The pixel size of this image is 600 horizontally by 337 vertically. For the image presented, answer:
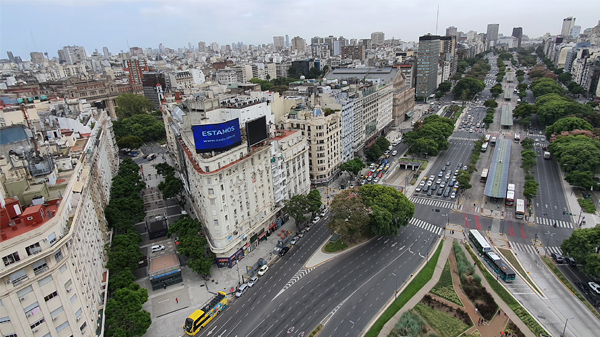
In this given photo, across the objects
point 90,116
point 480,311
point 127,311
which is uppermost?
point 90,116

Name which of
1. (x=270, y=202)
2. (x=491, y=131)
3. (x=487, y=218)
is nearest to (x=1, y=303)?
(x=270, y=202)

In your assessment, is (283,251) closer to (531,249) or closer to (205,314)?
(205,314)

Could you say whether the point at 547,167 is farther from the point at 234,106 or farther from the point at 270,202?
the point at 234,106

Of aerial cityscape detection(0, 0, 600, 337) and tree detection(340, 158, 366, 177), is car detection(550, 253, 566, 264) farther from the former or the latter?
tree detection(340, 158, 366, 177)

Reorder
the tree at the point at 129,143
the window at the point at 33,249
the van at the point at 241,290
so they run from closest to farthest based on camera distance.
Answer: the window at the point at 33,249, the van at the point at 241,290, the tree at the point at 129,143

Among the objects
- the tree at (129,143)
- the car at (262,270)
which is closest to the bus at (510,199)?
the car at (262,270)

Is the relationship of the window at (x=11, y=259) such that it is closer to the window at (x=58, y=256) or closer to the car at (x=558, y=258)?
the window at (x=58, y=256)
